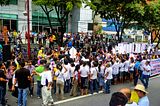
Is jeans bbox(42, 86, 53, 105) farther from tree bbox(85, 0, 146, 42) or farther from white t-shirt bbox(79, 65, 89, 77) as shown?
tree bbox(85, 0, 146, 42)

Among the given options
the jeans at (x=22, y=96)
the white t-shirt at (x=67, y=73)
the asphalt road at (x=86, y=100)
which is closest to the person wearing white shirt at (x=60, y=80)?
the white t-shirt at (x=67, y=73)

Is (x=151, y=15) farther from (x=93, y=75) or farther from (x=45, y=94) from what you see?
(x=45, y=94)

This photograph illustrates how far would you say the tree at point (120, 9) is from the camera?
24.7 meters

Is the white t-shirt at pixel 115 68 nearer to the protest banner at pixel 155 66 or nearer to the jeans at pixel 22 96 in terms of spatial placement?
the protest banner at pixel 155 66

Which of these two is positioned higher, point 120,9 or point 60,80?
point 120,9

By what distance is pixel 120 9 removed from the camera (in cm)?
2586

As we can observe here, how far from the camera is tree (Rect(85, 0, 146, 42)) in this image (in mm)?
24703

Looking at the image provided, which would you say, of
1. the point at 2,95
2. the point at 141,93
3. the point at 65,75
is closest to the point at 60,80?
the point at 65,75

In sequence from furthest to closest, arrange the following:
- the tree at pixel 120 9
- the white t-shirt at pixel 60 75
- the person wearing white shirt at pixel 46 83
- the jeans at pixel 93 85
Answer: the tree at pixel 120 9, the jeans at pixel 93 85, the white t-shirt at pixel 60 75, the person wearing white shirt at pixel 46 83

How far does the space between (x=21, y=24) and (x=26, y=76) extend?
28.3 m

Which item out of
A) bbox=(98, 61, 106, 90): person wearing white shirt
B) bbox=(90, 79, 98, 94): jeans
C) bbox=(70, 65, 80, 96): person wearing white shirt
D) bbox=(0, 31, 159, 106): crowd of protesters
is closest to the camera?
bbox=(0, 31, 159, 106): crowd of protesters

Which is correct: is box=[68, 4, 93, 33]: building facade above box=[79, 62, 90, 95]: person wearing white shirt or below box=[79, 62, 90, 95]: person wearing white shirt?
above

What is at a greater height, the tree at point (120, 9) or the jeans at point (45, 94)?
the tree at point (120, 9)

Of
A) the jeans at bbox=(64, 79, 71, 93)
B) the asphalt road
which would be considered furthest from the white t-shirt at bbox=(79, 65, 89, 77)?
the asphalt road
